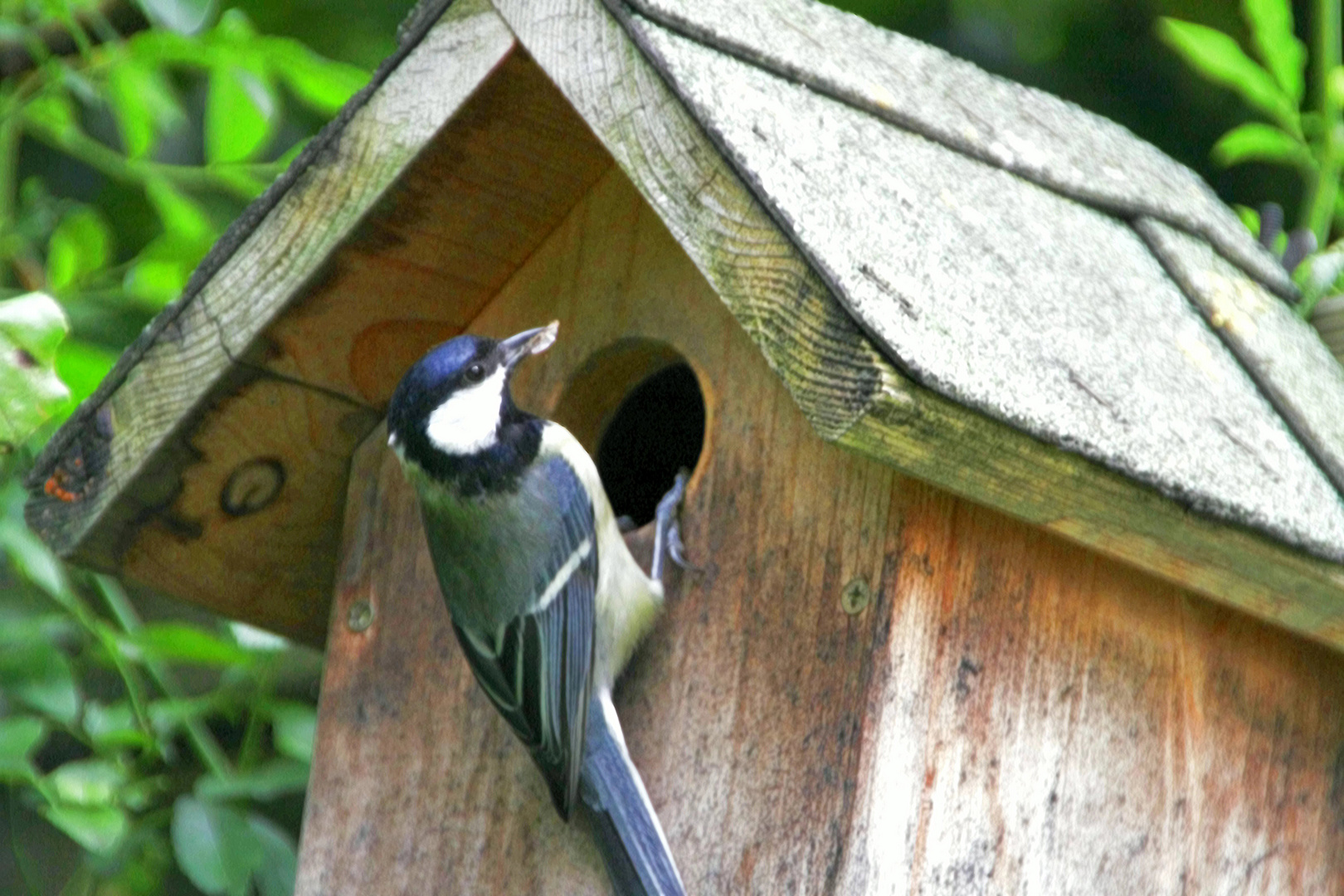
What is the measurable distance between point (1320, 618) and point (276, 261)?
3.63 ft

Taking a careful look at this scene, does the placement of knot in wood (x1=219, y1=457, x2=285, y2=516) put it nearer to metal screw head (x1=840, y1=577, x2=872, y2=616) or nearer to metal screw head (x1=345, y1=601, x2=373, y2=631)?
metal screw head (x1=345, y1=601, x2=373, y2=631)

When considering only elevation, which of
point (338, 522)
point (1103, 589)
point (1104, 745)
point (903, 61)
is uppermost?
point (903, 61)

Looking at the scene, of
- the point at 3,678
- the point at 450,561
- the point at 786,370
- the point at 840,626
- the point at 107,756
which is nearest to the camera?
the point at 786,370

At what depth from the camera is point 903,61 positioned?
1.88m

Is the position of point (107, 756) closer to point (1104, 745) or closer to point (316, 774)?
point (316, 774)

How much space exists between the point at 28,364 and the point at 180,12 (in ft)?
1.76

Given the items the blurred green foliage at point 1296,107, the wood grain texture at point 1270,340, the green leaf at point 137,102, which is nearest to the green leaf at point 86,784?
the green leaf at point 137,102

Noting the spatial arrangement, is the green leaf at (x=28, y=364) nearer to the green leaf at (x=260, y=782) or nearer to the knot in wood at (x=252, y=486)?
the knot in wood at (x=252, y=486)

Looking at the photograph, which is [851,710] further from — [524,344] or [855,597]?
[524,344]

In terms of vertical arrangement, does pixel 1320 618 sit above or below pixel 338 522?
below

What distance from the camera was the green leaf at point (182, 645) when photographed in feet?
6.49

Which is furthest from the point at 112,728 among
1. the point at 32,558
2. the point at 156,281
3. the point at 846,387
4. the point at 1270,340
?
the point at 1270,340

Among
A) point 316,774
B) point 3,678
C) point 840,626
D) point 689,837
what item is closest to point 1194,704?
point 840,626

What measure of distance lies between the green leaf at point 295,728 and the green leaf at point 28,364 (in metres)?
0.57
